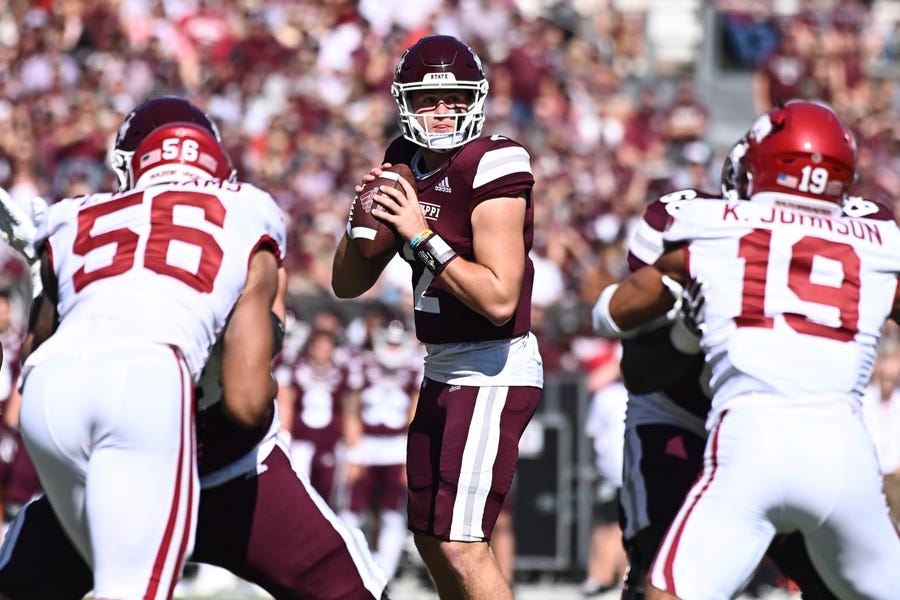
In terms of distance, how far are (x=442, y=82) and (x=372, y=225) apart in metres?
0.48

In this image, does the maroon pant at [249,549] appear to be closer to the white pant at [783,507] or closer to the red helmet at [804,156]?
the white pant at [783,507]

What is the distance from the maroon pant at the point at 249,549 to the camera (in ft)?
13.9

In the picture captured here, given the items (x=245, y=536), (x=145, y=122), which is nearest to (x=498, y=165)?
(x=145, y=122)

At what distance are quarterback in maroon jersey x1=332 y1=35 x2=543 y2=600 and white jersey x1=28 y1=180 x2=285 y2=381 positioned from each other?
626 millimetres

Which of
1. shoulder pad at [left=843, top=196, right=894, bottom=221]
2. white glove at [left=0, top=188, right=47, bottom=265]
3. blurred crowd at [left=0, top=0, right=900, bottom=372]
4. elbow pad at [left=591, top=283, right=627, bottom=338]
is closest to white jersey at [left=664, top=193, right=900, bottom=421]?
shoulder pad at [left=843, top=196, right=894, bottom=221]

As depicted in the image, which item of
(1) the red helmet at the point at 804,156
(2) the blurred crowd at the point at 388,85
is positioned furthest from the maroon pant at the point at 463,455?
(2) the blurred crowd at the point at 388,85

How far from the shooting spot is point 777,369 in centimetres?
403

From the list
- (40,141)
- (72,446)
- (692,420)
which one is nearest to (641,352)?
(692,420)

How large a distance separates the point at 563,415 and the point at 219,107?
5549 mm

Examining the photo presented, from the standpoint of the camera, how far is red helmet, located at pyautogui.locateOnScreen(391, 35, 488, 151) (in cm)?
473

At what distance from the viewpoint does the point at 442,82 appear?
4738 millimetres

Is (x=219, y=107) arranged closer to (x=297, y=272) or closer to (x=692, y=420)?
(x=297, y=272)

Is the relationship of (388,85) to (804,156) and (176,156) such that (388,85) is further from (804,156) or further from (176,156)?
(804,156)

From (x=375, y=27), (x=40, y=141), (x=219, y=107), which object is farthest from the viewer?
(x=375, y=27)
